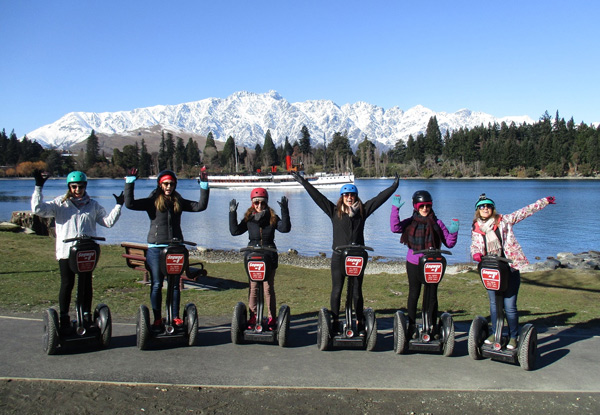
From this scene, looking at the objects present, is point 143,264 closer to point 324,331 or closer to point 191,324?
point 191,324

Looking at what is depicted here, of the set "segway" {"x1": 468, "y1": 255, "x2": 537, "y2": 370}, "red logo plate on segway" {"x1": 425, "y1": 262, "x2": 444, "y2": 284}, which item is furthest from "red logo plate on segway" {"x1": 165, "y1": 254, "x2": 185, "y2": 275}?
"segway" {"x1": 468, "y1": 255, "x2": 537, "y2": 370}

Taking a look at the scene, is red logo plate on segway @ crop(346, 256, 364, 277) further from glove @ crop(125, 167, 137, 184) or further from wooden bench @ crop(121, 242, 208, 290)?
wooden bench @ crop(121, 242, 208, 290)

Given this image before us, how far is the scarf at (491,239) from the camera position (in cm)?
652

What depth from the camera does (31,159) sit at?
19900 centimetres

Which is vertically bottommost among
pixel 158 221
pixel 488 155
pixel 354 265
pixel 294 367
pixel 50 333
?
pixel 294 367

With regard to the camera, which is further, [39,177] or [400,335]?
[39,177]

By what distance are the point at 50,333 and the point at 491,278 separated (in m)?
5.49

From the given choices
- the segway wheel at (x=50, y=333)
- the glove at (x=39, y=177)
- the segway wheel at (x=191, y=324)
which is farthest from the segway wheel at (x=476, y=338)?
the glove at (x=39, y=177)

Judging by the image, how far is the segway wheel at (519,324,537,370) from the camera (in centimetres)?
597

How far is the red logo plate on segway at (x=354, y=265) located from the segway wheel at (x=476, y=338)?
159cm

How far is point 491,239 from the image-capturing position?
21.5 feet

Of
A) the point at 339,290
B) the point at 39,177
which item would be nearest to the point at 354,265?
the point at 339,290

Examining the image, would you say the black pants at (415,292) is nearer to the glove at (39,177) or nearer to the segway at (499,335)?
the segway at (499,335)

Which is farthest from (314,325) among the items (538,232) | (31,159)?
(31,159)
